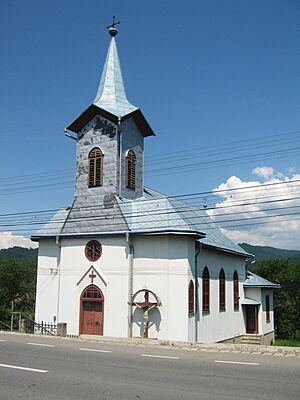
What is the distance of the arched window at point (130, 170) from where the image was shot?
2643 cm

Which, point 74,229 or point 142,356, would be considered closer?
point 142,356

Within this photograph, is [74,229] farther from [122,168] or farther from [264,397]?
[264,397]

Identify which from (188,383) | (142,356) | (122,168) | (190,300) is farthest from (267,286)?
(188,383)

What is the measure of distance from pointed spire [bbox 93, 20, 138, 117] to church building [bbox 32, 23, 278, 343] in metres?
0.06

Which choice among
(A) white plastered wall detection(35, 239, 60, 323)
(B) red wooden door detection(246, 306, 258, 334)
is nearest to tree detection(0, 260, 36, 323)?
(A) white plastered wall detection(35, 239, 60, 323)

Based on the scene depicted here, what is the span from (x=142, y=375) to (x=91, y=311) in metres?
14.4

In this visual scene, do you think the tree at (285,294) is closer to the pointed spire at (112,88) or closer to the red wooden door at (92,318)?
the red wooden door at (92,318)

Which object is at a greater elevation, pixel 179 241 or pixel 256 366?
pixel 179 241

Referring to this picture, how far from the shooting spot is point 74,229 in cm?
2547

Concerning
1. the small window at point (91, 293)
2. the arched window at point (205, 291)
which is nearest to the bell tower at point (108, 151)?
the small window at point (91, 293)

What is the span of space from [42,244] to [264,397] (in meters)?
20.3

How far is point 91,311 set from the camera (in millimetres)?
24422

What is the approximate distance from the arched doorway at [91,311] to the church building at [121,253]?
2.0 inches

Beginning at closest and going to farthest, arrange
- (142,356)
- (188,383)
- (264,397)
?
(264,397)
(188,383)
(142,356)
